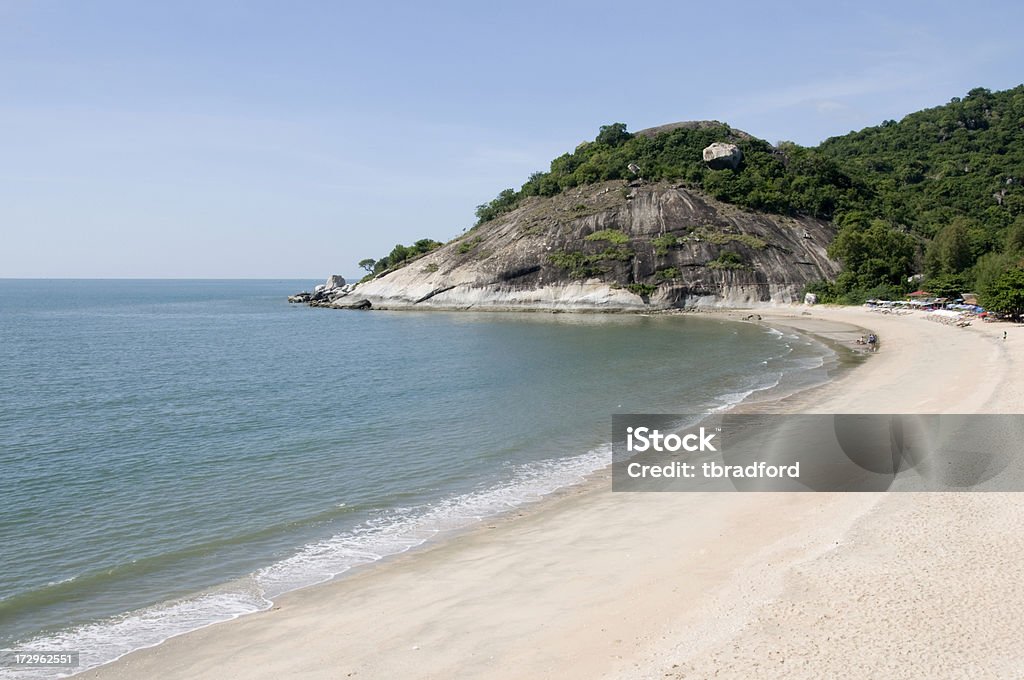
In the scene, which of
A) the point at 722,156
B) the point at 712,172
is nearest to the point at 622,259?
the point at 712,172

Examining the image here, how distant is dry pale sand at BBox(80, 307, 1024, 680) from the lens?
27.1 feet

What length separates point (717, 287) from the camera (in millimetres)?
84875

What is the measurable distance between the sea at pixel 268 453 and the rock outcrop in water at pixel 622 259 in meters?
34.8

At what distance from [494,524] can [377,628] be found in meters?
5.41

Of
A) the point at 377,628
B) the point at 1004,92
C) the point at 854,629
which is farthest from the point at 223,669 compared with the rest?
the point at 1004,92

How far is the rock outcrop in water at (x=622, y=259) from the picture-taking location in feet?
280

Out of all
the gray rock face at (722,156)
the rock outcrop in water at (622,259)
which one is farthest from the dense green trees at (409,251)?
the gray rock face at (722,156)

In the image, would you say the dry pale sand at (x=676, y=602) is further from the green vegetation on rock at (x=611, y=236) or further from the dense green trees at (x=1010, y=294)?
the green vegetation on rock at (x=611, y=236)

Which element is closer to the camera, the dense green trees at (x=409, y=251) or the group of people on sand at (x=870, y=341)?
the group of people on sand at (x=870, y=341)

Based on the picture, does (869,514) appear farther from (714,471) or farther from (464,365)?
(464,365)

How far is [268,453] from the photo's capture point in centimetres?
2156

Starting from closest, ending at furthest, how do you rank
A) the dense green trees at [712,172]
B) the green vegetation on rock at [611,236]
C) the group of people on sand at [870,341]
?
the group of people on sand at [870,341], the green vegetation on rock at [611,236], the dense green trees at [712,172]

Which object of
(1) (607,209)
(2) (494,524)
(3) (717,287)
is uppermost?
(1) (607,209)

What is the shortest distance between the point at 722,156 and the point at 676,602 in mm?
104450
